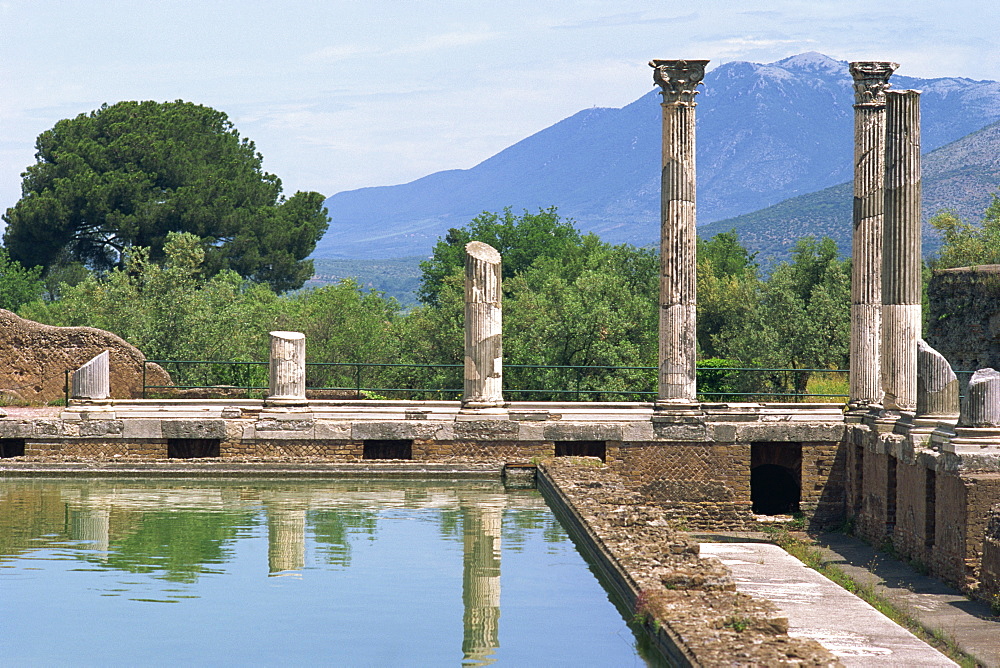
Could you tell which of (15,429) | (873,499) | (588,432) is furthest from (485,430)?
(15,429)

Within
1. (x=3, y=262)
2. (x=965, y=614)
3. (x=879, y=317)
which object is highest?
(x=3, y=262)

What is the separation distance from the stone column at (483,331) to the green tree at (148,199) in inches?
1224

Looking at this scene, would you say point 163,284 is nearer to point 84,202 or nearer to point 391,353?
point 391,353

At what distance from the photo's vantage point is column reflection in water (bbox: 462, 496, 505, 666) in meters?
10.4

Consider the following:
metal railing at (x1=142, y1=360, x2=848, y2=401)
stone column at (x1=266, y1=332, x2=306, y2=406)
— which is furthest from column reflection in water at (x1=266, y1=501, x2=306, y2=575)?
metal railing at (x1=142, y1=360, x2=848, y2=401)

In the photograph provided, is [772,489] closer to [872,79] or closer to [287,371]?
[872,79]

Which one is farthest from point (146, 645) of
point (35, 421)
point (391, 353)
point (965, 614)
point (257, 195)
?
point (257, 195)

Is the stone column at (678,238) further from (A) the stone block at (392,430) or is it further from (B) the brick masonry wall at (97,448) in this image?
(B) the brick masonry wall at (97,448)

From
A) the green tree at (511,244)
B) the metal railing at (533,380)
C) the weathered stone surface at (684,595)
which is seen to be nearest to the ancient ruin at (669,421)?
the weathered stone surface at (684,595)

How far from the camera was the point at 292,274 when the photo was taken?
56.7 m

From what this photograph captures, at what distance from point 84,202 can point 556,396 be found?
2344 cm

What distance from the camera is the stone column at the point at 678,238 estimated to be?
20938 mm

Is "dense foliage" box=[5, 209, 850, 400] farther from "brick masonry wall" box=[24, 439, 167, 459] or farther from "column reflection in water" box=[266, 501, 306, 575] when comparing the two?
"column reflection in water" box=[266, 501, 306, 575]

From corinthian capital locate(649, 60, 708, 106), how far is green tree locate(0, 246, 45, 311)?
38.8m
